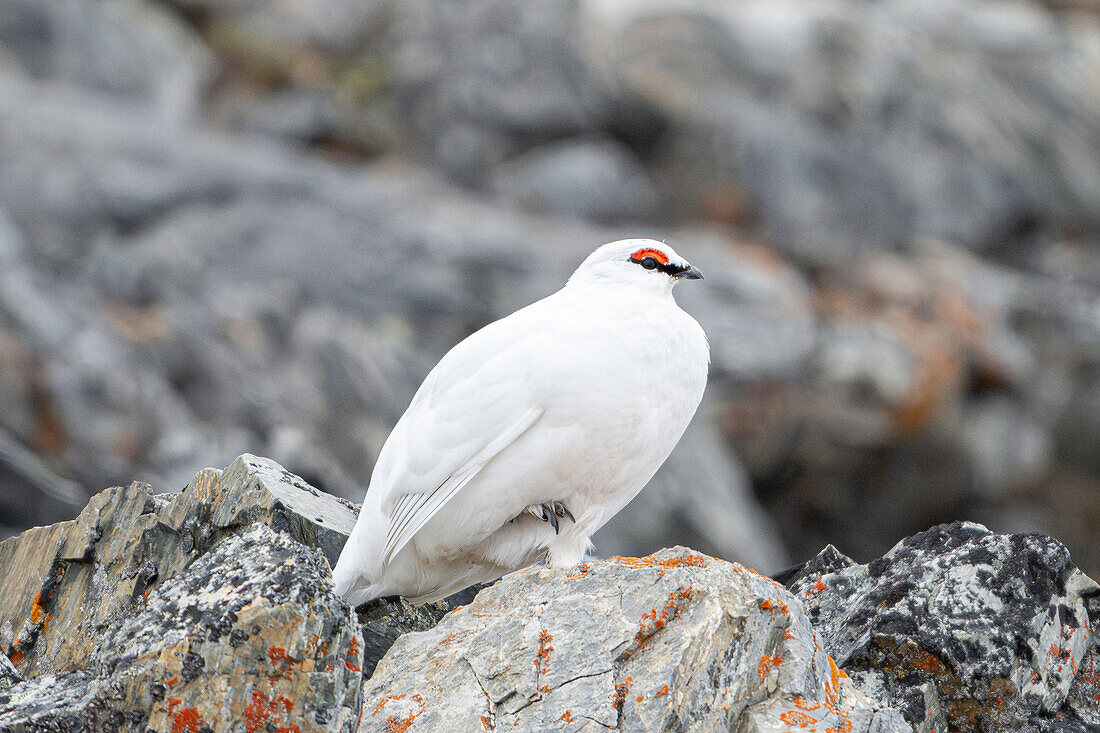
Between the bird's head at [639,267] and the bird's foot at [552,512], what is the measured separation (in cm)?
123

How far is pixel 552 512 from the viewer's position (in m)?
5.79

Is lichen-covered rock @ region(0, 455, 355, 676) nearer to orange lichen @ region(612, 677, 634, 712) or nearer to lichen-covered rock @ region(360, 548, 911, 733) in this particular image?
lichen-covered rock @ region(360, 548, 911, 733)

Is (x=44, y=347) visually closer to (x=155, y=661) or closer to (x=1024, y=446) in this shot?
(x=155, y=661)

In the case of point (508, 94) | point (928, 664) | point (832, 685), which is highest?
point (832, 685)

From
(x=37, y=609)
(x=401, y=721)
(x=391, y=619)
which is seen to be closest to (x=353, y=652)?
(x=401, y=721)

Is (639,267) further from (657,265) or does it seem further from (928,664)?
(928,664)

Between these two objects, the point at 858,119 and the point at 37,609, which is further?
the point at 858,119

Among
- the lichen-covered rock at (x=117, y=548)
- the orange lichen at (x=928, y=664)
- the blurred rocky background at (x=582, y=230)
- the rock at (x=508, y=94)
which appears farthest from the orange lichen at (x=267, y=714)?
the rock at (x=508, y=94)

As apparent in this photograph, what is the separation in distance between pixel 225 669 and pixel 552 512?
2137 mm

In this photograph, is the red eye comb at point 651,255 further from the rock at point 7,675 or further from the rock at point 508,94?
the rock at point 508,94

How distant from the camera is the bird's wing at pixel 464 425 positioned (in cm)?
557

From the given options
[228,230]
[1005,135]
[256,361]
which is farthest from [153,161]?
[1005,135]

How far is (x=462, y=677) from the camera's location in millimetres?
4605

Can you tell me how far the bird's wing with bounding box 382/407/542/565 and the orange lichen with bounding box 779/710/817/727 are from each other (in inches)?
73.0
